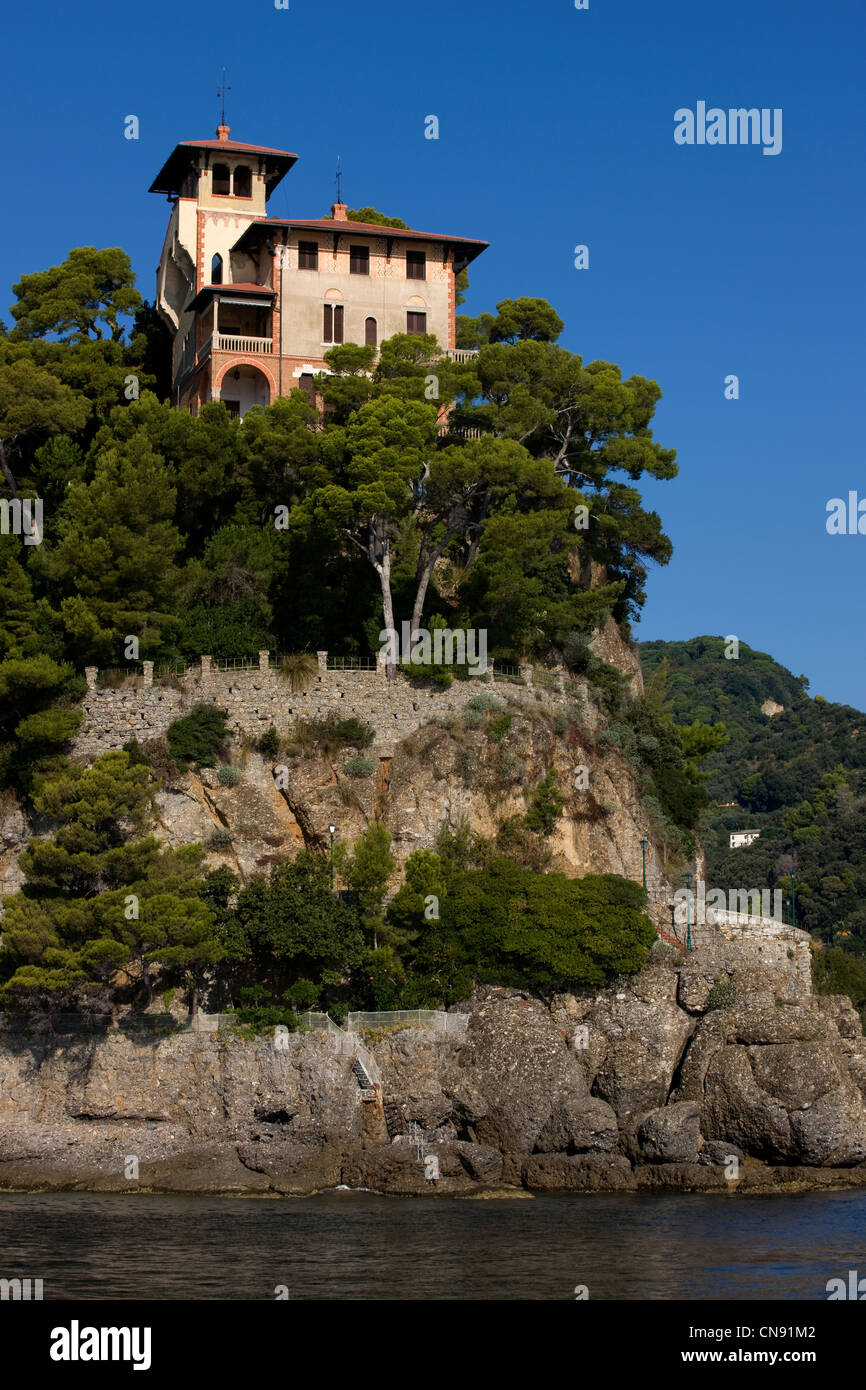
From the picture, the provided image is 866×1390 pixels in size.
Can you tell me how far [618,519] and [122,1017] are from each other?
2622cm

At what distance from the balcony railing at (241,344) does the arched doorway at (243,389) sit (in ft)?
2.17

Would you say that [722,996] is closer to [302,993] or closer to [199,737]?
[302,993]

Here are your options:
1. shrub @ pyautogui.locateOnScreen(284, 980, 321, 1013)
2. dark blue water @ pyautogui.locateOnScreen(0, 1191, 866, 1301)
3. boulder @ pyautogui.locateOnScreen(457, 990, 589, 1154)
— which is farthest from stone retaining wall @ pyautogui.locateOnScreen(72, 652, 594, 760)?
dark blue water @ pyautogui.locateOnScreen(0, 1191, 866, 1301)

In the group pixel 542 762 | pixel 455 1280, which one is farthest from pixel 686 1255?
pixel 542 762

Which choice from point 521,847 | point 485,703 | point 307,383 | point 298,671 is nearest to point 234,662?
point 298,671

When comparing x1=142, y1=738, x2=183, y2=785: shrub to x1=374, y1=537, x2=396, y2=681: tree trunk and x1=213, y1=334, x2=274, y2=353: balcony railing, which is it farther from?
x1=213, y1=334, x2=274, y2=353: balcony railing

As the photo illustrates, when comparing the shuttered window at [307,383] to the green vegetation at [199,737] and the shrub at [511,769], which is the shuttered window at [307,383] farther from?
the shrub at [511,769]

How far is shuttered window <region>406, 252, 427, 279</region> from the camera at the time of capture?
69.8 meters

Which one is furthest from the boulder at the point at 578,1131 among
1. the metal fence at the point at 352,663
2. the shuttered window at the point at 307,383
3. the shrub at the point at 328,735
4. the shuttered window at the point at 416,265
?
the shuttered window at the point at 416,265

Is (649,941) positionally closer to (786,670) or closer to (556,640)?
(556,640)

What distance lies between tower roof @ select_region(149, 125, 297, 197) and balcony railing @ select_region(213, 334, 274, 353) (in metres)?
8.99

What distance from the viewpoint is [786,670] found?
19188 centimetres

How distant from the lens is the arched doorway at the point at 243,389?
6781cm

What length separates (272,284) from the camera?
68812mm
